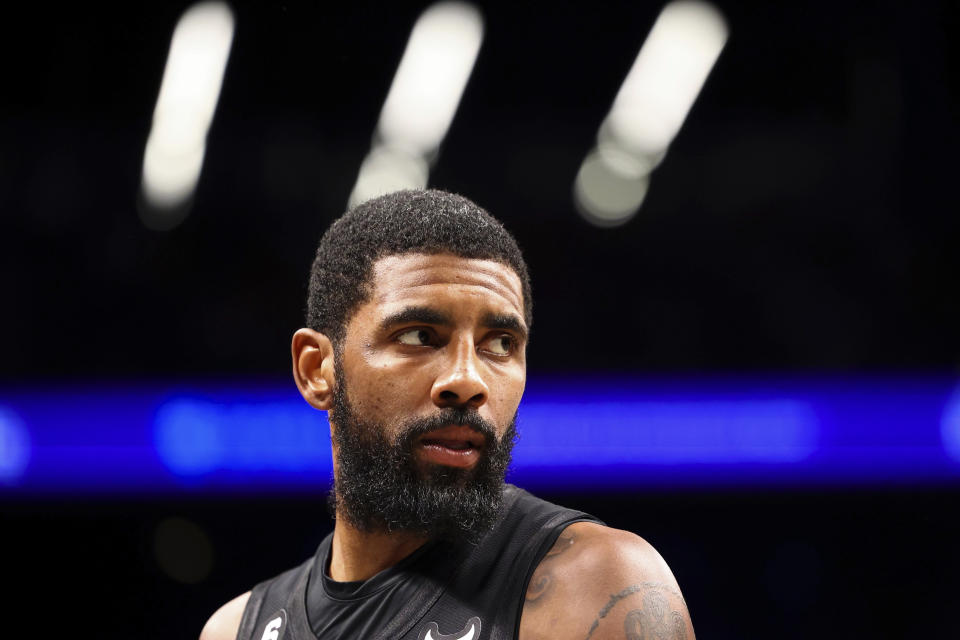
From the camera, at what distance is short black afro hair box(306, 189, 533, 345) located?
192cm

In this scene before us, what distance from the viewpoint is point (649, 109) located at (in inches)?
209

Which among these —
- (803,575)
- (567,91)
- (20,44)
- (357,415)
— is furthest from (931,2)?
(20,44)

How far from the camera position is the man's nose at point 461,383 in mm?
1751

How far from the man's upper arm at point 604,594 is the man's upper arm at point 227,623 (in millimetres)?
922

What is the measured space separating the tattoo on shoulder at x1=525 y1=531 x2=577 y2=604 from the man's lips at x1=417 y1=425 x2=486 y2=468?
0.75ft

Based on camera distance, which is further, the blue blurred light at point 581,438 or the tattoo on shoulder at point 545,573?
the blue blurred light at point 581,438

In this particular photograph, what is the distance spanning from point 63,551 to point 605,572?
17.7ft

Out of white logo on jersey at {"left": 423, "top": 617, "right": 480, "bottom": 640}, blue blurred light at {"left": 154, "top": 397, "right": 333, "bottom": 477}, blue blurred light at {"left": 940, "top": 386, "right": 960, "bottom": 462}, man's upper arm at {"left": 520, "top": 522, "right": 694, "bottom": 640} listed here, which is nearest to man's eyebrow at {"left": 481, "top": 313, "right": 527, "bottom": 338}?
man's upper arm at {"left": 520, "top": 522, "right": 694, "bottom": 640}

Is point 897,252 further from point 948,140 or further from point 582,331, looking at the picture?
point 582,331

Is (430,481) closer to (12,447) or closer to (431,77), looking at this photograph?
(431,77)

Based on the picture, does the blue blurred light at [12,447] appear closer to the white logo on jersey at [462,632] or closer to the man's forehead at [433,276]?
the man's forehead at [433,276]

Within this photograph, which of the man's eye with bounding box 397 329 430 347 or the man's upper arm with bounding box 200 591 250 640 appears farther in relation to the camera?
the man's upper arm with bounding box 200 591 250 640

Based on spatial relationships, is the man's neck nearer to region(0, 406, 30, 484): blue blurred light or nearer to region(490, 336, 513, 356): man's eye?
region(490, 336, 513, 356): man's eye

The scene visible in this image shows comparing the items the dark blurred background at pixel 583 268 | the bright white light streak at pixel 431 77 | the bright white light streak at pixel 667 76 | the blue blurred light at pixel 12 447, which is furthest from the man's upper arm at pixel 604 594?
the blue blurred light at pixel 12 447
